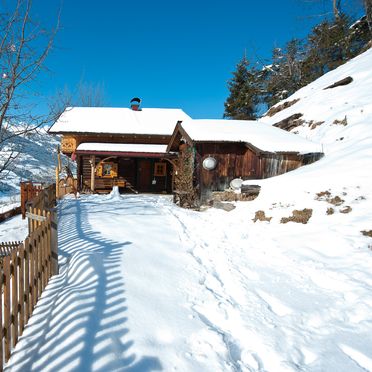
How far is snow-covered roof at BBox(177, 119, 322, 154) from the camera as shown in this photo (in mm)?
11742

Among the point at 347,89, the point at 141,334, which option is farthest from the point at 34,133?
the point at 347,89

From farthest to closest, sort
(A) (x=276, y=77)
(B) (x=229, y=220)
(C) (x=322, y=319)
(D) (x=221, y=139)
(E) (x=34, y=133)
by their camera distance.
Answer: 1. (A) (x=276, y=77)
2. (D) (x=221, y=139)
3. (B) (x=229, y=220)
4. (E) (x=34, y=133)
5. (C) (x=322, y=319)

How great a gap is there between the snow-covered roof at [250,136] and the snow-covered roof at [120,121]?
7861mm

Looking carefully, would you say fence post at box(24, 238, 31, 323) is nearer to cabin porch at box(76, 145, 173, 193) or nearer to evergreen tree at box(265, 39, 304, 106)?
cabin porch at box(76, 145, 173, 193)

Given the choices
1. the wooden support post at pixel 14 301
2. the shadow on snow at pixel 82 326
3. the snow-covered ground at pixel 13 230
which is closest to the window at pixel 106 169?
the snow-covered ground at pixel 13 230

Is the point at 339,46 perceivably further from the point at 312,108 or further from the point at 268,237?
the point at 268,237

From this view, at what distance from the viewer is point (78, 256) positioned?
4961mm

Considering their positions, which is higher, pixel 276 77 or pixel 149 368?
pixel 276 77

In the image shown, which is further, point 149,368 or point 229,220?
point 229,220

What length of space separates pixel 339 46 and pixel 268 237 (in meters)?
27.6

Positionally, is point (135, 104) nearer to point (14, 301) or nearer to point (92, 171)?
point (92, 171)

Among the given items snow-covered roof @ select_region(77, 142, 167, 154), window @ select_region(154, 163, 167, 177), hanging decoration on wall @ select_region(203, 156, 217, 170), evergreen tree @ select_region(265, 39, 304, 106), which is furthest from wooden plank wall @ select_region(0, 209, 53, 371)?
evergreen tree @ select_region(265, 39, 304, 106)

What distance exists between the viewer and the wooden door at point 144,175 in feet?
70.0

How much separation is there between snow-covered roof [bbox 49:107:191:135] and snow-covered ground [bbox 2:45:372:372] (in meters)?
13.3
